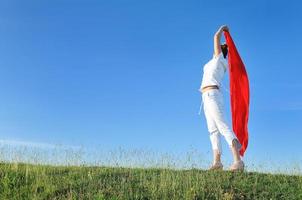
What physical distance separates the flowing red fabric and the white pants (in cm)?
135

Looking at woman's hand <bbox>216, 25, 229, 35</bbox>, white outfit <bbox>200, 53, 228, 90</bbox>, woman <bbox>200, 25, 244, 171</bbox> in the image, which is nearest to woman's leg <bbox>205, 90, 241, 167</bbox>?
woman <bbox>200, 25, 244, 171</bbox>

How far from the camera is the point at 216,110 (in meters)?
14.4

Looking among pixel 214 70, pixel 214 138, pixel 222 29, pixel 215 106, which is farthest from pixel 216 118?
pixel 222 29

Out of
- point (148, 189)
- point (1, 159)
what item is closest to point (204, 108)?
point (148, 189)

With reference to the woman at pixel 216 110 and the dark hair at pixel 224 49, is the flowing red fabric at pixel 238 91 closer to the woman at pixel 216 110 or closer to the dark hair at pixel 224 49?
the dark hair at pixel 224 49

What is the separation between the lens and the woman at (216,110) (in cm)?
1435

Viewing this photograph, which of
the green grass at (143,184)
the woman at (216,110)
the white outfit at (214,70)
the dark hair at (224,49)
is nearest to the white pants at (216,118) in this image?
the woman at (216,110)

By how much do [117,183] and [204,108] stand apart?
2881 millimetres

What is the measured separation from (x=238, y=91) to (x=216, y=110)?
1861 millimetres

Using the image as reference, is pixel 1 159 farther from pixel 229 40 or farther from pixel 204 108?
pixel 229 40

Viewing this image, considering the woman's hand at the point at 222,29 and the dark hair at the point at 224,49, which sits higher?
the woman's hand at the point at 222,29

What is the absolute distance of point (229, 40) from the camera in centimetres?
1599

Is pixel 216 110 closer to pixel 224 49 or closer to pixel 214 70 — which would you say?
pixel 214 70

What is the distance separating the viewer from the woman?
14352 millimetres
